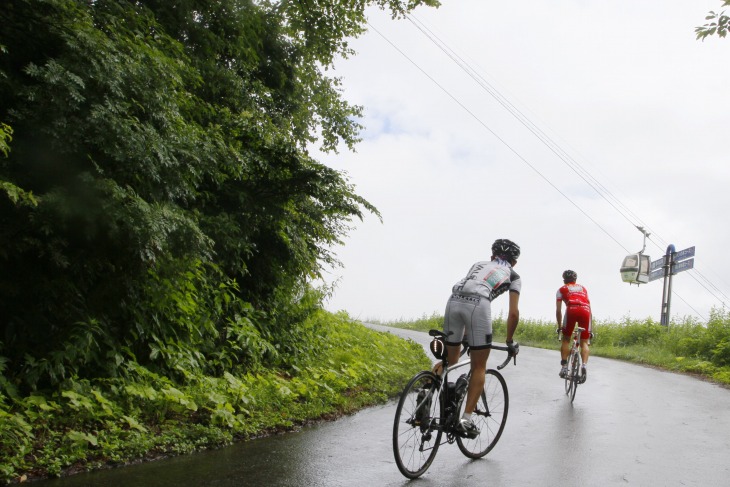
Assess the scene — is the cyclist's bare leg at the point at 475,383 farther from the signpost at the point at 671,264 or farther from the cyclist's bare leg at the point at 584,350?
the signpost at the point at 671,264

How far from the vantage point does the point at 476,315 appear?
6.02 meters

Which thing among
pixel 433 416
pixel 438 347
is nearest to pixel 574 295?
pixel 438 347

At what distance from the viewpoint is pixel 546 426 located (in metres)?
8.25

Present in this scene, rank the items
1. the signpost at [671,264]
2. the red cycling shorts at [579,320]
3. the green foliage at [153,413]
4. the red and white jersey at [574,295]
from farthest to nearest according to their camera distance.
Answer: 1. the signpost at [671,264]
2. the red and white jersey at [574,295]
3. the red cycling shorts at [579,320]
4. the green foliage at [153,413]

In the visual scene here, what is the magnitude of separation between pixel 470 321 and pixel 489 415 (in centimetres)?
122

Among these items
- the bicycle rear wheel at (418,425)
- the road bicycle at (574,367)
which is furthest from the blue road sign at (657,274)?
the bicycle rear wheel at (418,425)

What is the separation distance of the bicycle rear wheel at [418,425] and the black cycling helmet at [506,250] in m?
1.43

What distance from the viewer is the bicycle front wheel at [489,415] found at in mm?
6504

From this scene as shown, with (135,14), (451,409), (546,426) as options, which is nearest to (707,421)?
(546,426)

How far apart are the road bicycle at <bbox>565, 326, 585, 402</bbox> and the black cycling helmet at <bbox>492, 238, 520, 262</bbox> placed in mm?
5038

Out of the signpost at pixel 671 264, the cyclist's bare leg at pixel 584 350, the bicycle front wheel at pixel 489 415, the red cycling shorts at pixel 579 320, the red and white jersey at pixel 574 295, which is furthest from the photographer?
the signpost at pixel 671 264

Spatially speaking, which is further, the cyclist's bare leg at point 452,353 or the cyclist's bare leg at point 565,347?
the cyclist's bare leg at point 565,347

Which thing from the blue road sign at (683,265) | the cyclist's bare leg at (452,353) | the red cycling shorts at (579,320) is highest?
the blue road sign at (683,265)

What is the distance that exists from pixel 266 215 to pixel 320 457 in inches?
200
